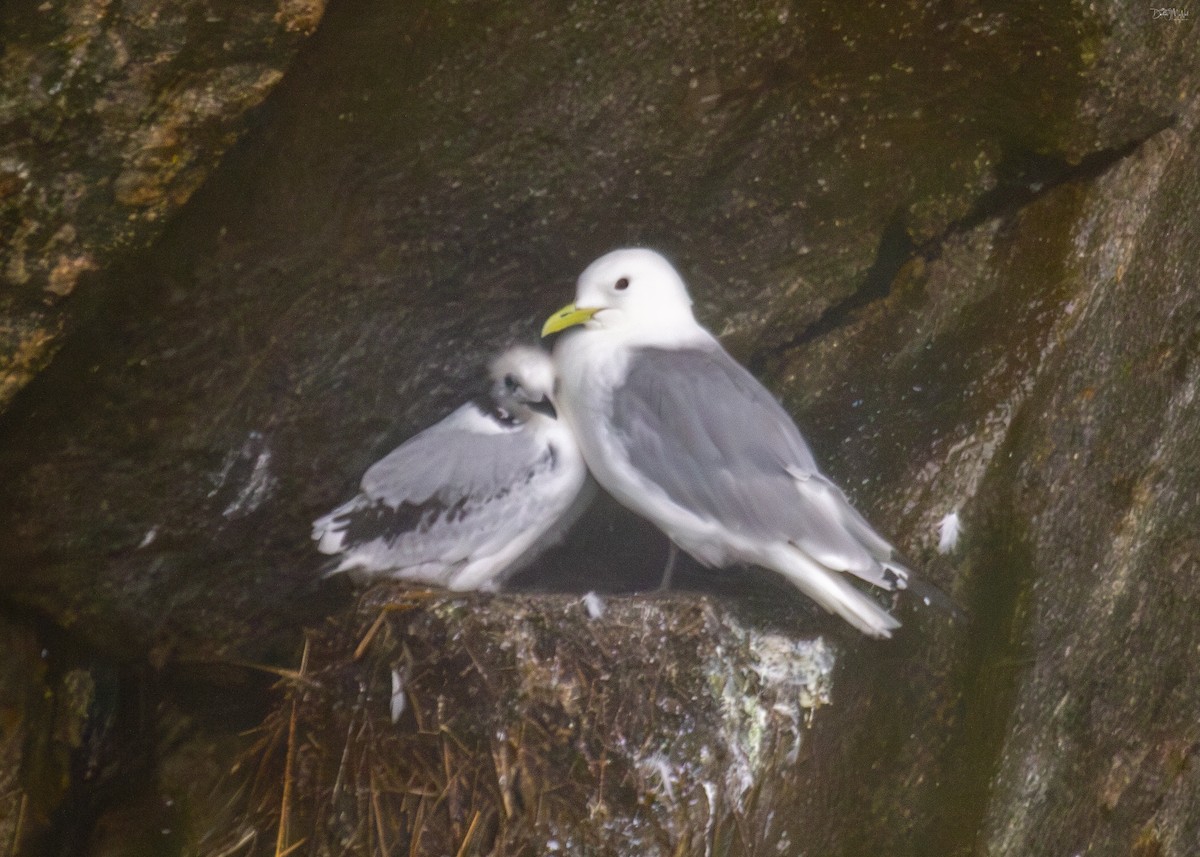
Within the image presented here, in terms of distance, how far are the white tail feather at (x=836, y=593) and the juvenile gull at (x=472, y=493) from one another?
23.4 inches

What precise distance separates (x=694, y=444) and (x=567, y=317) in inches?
15.8

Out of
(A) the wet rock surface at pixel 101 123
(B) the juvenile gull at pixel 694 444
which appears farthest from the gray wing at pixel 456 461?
(A) the wet rock surface at pixel 101 123

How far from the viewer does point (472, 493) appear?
8.00 feet

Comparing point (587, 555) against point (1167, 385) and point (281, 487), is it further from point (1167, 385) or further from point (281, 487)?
point (1167, 385)

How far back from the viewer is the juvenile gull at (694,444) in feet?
6.84

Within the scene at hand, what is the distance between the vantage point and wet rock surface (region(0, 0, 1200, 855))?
197 centimetres

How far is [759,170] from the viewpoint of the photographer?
234 centimetres

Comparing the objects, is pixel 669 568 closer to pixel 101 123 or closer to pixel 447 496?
pixel 447 496

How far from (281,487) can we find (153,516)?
0.86 feet

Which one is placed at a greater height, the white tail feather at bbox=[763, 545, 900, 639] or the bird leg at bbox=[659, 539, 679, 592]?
the white tail feather at bbox=[763, 545, 900, 639]

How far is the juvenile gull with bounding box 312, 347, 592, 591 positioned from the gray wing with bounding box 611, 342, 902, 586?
0.80ft

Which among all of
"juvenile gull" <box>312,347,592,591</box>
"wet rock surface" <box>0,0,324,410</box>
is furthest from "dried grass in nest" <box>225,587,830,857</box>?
"wet rock surface" <box>0,0,324,410</box>

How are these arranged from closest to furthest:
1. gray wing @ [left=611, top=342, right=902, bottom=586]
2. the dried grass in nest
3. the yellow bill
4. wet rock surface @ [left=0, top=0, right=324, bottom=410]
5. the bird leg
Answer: wet rock surface @ [left=0, top=0, right=324, bottom=410] < the dried grass in nest < gray wing @ [left=611, top=342, right=902, bottom=586] < the yellow bill < the bird leg

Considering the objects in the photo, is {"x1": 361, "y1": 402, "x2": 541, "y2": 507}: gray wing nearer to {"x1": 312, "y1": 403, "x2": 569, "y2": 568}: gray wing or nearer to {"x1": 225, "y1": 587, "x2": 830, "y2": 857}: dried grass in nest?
{"x1": 312, "y1": 403, "x2": 569, "y2": 568}: gray wing
